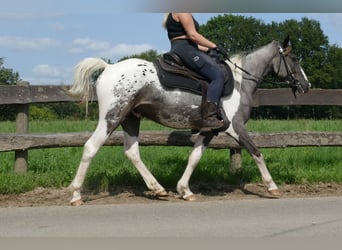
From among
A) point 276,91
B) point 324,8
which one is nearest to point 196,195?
point 276,91

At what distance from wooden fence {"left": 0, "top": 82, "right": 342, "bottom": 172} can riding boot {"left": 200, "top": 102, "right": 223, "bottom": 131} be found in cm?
102

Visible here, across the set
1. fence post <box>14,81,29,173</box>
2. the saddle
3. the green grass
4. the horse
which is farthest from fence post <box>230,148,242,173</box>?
fence post <box>14,81,29,173</box>

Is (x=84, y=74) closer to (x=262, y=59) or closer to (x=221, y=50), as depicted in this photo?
(x=221, y=50)

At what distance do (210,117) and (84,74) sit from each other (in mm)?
1814

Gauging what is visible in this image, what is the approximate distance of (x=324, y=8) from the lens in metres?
1.07

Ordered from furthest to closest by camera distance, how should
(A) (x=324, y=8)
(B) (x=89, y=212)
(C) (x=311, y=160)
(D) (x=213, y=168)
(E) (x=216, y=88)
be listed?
(C) (x=311, y=160) → (D) (x=213, y=168) → (E) (x=216, y=88) → (B) (x=89, y=212) → (A) (x=324, y=8)

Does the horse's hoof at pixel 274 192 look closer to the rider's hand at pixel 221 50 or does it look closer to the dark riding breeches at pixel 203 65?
the dark riding breeches at pixel 203 65

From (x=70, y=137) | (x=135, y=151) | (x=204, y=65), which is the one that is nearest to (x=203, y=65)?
(x=204, y=65)

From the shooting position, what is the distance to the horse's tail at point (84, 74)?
6.48 m

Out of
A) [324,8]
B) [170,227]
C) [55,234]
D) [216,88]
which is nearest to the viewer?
[324,8]

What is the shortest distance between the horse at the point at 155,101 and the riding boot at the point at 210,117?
0.16 m

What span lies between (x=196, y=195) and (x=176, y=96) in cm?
152

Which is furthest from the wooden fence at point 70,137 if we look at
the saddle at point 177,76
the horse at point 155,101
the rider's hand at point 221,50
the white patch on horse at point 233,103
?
the rider's hand at point 221,50

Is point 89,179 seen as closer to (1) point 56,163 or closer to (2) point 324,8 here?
(1) point 56,163
